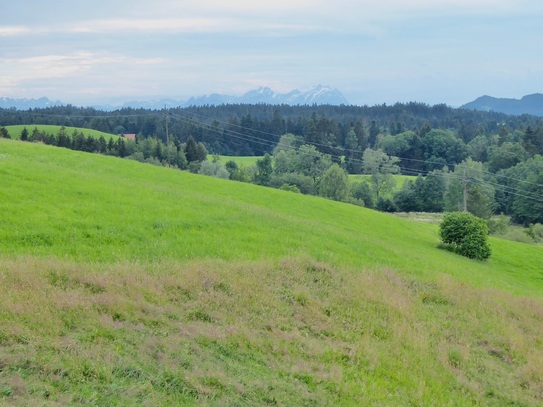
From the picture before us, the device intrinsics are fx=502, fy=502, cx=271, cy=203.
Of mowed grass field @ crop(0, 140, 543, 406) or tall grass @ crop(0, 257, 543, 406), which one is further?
mowed grass field @ crop(0, 140, 543, 406)

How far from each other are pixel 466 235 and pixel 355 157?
114 metres

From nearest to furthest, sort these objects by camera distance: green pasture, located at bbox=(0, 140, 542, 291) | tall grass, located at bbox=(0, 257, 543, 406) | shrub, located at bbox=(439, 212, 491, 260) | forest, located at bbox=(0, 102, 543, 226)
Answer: tall grass, located at bbox=(0, 257, 543, 406) < green pasture, located at bbox=(0, 140, 542, 291) < shrub, located at bbox=(439, 212, 491, 260) < forest, located at bbox=(0, 102, 543, 226)

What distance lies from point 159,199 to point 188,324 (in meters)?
13.7

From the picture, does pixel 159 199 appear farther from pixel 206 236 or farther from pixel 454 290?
pixel 454 290

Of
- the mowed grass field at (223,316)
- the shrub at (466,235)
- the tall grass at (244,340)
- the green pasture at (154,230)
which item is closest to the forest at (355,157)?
the shrub at (466,235)

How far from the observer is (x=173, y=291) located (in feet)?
40.4

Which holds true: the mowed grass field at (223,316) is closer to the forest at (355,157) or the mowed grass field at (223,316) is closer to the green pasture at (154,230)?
the green pasture at (154,230)

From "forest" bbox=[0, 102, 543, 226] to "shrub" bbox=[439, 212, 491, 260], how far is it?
2812cm

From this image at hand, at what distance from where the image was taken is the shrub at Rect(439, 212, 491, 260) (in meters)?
32.0

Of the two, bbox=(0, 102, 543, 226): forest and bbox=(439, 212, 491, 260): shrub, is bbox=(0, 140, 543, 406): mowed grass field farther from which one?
bbox=(0, 102, 543, 226): forest

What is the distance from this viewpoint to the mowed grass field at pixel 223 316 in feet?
27.1

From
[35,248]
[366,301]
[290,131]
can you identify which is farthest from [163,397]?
[290,131]

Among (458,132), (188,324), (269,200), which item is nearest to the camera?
(188,324)

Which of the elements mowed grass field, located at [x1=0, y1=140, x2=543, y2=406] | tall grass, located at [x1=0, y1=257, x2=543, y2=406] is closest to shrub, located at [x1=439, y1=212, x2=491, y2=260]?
mowed grass field, located at [x1=0, y1=140, x2=543, y2=406]
